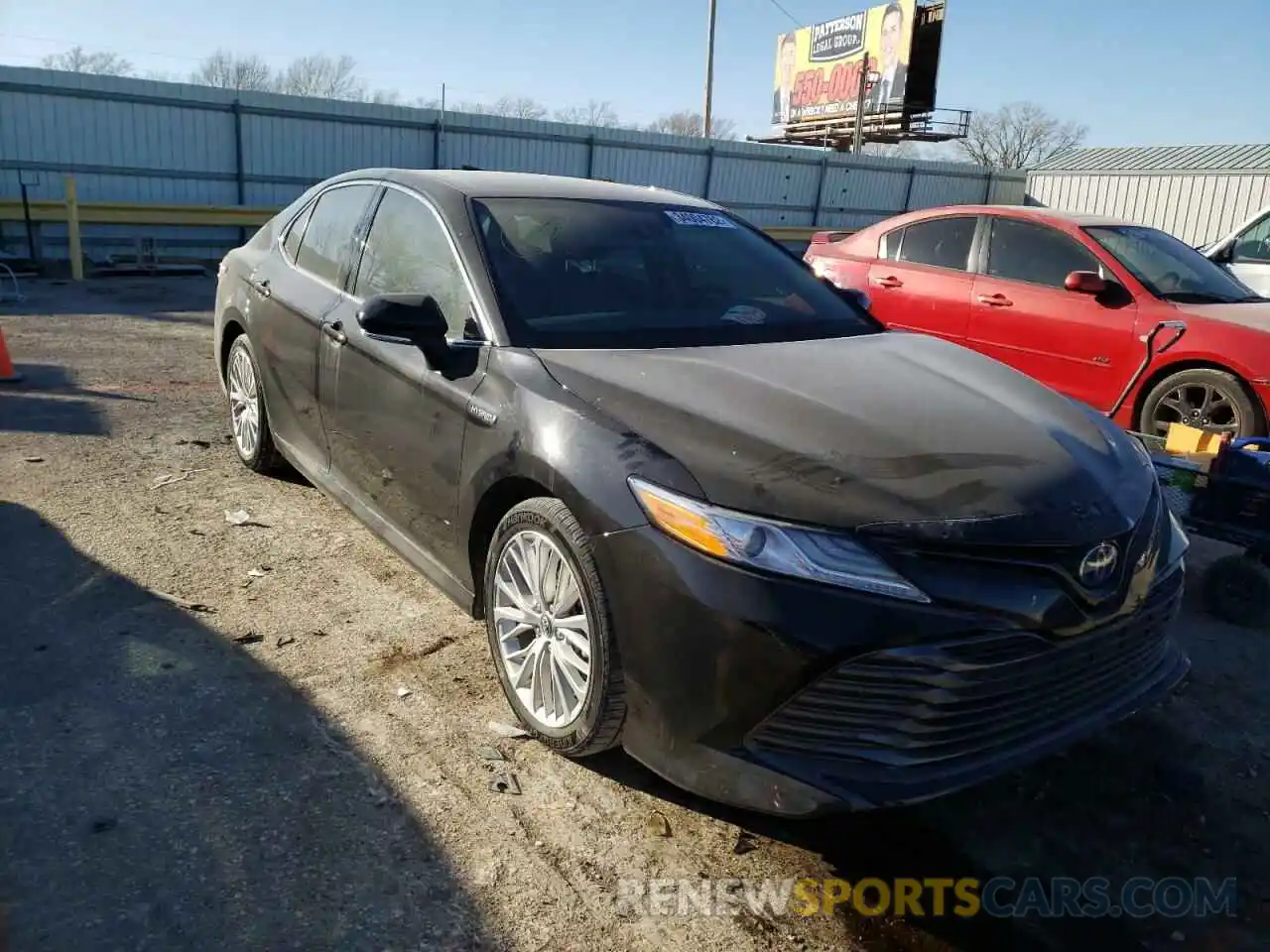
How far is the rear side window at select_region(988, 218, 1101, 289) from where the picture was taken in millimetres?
6699

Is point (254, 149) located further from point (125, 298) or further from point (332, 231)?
point (332, 231)

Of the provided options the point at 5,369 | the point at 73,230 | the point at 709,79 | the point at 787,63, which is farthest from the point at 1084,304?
the point at 787,63

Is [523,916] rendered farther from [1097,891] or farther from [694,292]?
[694,292]

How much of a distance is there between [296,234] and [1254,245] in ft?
27.2

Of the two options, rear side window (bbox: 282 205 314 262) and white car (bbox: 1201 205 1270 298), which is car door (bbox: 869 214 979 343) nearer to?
white car (bbox: 1201 205 1270 298)

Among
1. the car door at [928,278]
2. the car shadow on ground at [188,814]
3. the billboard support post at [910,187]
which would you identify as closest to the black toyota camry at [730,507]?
the car shadow on ground at [188,814]

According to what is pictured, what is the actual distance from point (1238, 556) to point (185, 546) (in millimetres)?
4533

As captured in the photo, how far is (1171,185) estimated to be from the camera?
78.8 ft

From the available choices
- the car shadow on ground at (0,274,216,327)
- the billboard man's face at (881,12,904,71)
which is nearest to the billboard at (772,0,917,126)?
the billboard man's face at (881,12,904,71)

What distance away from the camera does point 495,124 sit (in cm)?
2039

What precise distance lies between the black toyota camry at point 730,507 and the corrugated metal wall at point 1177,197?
2254cm

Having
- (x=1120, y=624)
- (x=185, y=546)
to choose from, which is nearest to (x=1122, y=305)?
(x=1120, y=624)

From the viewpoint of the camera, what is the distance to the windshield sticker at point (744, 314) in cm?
353

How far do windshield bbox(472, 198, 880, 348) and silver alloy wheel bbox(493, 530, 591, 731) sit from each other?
703 millimetres
